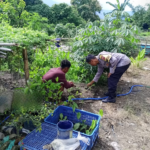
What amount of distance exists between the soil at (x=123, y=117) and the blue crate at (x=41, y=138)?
0.68 meters

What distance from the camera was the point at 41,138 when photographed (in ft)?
7.14

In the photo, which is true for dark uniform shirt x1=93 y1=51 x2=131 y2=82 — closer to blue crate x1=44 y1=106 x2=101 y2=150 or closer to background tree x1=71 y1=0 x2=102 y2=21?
blue crate x1=44 y1=106 x2=101 y2=150

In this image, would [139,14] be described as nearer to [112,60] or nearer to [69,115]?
[112,60]

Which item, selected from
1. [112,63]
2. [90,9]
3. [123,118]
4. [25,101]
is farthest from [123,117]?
[90,9]

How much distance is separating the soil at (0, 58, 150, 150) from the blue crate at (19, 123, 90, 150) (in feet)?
2.25

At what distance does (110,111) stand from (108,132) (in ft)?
2.22

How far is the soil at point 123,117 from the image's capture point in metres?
2.47

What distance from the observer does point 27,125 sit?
241 centimetres

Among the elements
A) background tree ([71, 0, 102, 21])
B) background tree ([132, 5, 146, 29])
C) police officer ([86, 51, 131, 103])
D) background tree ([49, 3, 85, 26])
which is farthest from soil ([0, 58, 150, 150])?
background tree ([132, 5, 146, 29])

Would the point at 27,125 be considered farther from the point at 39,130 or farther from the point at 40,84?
the point at 40,84

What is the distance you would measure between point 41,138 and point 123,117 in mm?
1761

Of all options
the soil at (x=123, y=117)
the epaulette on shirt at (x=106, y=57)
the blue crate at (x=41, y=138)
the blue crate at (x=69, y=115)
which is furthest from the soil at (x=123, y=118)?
the epaulette on shirt at (x=106, y=57)

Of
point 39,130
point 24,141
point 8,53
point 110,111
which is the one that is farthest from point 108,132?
point 8,53

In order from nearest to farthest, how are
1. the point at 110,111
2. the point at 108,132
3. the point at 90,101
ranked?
the point at 108,132 < the point at 110,111 < the point at 90,101
